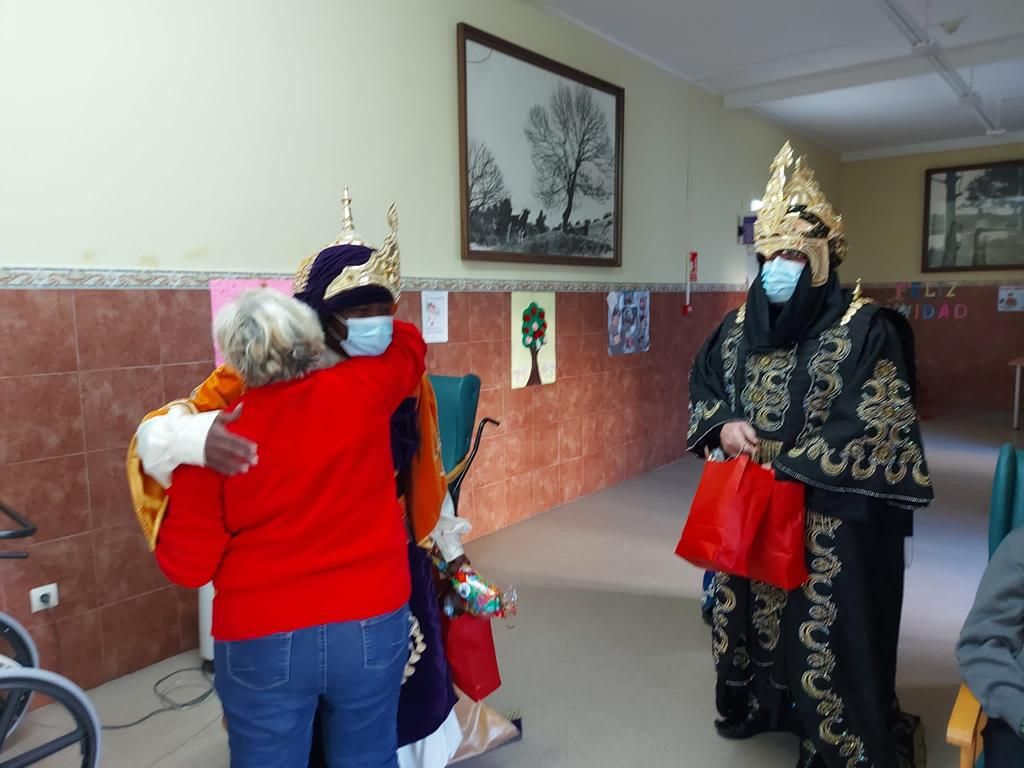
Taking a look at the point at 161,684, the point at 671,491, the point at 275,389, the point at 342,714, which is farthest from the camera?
the point at 671,491

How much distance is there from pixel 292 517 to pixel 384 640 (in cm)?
29

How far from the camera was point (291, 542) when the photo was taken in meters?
1.15

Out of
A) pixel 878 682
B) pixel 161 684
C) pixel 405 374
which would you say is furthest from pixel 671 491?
pixel 405 374

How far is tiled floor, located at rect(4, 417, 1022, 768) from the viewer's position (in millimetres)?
2062

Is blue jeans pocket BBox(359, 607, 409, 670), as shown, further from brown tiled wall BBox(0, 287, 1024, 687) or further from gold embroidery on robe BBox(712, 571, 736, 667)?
brown tiled wall BBox(0, 287, 1024, 687)

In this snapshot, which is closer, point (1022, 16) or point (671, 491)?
point (1022, 16)

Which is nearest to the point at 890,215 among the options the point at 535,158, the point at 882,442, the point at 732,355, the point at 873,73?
the point at 873,73

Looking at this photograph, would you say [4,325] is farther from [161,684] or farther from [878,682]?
[878,682]

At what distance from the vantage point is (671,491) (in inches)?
187

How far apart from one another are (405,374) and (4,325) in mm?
1529

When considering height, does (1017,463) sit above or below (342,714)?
above

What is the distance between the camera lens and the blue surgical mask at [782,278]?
1857 mm

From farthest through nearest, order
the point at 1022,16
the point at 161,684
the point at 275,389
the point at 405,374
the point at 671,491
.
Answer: the point at 671,491 < the point at 1022,16 < the point at 161,684 < the point at 405,374 < the point at 275,389

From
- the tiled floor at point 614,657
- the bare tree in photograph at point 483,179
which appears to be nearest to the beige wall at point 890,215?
the tiled floor at point 614,657
